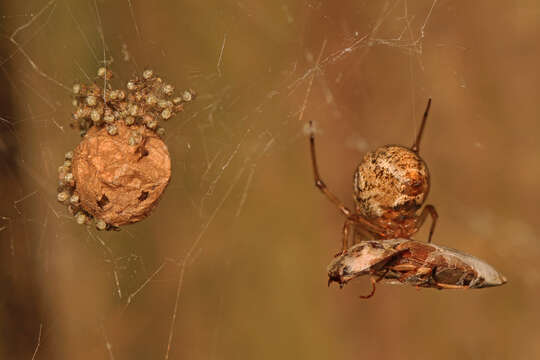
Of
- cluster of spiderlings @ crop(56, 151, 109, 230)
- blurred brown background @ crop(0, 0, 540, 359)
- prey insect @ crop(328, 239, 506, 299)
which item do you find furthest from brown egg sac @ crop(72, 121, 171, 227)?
prey insect @ crop(328, 239, 506, 299)

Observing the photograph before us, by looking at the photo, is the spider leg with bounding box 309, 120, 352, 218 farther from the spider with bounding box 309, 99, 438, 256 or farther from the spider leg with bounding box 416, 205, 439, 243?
the spider leg with bounding box 416, 205, 439, 243

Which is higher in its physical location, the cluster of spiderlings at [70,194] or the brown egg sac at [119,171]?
the brown egg sac at [119,171]

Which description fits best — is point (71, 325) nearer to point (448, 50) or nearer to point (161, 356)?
point (161, 356)

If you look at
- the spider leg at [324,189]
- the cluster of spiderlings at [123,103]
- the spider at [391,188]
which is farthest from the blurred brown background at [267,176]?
the spider at [391,188]

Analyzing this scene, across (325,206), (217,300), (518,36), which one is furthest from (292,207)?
(518,36)

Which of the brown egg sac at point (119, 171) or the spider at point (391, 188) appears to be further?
the spider at point (391, 188)

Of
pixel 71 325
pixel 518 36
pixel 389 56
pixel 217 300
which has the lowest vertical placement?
pixel 71 325

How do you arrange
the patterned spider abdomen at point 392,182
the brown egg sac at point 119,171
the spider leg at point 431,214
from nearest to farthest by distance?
1. the brown egg sac at point 119,171
2. the patterned spider abdomen at point 392,182
3. the spider leg at point 431,214

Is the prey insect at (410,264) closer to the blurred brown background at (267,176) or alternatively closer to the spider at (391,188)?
the spider at (391,188)
